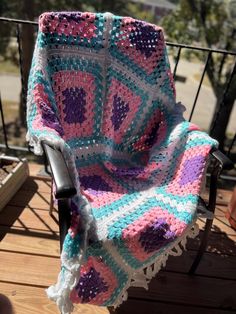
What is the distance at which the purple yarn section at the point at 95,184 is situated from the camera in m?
1.39

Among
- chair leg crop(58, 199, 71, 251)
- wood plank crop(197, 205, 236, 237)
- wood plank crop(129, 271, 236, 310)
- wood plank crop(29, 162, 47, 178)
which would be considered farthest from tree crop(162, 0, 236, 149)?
chair leg crop(58, 199, 71, 251)

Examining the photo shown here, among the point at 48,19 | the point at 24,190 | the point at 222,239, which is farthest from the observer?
the point at 24,190

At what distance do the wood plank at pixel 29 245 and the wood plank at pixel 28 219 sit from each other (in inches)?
2.7

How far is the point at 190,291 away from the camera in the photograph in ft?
4.99

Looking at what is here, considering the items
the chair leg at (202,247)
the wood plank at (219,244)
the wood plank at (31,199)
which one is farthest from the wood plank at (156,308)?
the wood plank at (31,199)

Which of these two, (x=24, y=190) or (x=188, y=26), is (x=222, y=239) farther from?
(x=188, y=26)

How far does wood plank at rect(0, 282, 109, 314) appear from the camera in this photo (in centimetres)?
135

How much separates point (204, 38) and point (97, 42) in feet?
13.8

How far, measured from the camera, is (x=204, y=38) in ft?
17.0

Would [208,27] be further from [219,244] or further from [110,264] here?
[110,264]

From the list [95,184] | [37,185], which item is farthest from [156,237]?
[37,185]

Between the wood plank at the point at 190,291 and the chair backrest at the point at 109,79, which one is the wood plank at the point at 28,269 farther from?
the chair backrest at the point at 109,79

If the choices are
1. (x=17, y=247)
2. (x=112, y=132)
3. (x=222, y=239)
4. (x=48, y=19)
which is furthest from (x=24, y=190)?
(x=222, y=239)

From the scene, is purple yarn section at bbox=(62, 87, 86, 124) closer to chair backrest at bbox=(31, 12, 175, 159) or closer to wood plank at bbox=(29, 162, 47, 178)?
chair backrest at bbox=(31, 12, 175, 159)
